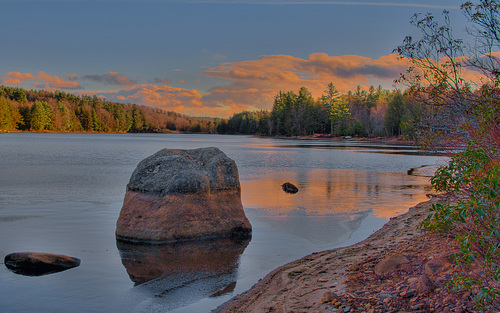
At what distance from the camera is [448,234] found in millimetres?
6070

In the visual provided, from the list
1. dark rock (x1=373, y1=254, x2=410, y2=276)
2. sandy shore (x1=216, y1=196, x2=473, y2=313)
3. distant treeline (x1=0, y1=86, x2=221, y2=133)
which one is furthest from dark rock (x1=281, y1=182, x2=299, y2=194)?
distant treeline (x1=0, y1=86, x2=221, y2=133)

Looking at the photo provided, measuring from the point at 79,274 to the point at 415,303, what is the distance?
6.34 metres

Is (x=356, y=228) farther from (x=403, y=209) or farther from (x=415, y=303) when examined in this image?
(x=415, y=303)

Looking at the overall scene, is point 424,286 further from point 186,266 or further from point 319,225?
point 319,225

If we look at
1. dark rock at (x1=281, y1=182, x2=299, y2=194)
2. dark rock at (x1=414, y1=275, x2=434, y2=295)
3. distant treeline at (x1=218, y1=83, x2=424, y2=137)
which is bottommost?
dark rock at (x1=281, y1=182, x2=299, y2=194)

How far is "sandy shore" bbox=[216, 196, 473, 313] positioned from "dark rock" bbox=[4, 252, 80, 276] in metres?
3.96

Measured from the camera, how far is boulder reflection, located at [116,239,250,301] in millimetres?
6867

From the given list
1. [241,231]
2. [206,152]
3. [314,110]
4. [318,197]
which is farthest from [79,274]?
[314,110]

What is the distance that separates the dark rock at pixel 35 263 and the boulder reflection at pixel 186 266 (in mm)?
1302

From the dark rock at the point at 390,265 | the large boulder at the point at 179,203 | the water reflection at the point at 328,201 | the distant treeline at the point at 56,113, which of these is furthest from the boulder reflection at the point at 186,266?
the distant treeline at the point at 56,113

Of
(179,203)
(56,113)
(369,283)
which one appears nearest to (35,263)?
(179,203)

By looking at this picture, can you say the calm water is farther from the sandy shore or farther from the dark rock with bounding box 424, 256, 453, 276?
the dark rock with bounding box 424, 256, 453, 276

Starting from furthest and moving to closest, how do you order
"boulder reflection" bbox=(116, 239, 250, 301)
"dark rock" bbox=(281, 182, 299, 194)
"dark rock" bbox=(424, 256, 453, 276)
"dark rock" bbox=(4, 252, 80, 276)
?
"dark rock" bbox=(281, 182, 299, 194), "dark rock" bbox=(4, 252, 80, 276), "boulder reflection" bbox=(116, 239, 250, 301), "dark rock" bbox=(424, 256, 453, 276)

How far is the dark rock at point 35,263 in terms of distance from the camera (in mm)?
7551
